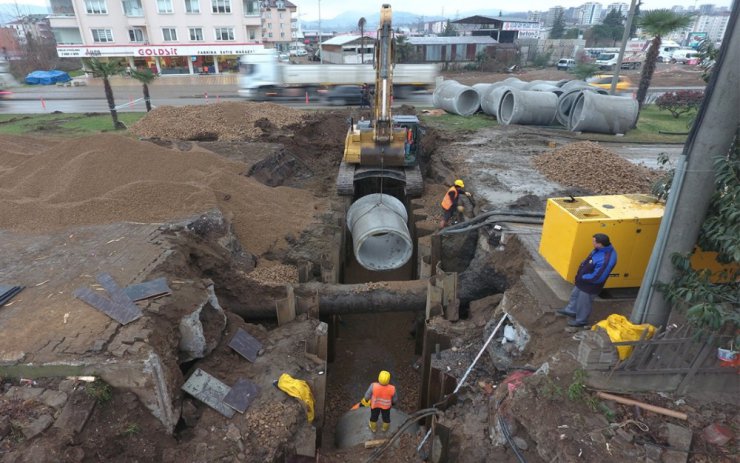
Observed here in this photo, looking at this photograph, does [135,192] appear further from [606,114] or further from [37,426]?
[606,114]

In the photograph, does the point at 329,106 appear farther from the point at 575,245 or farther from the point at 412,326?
the point at 575,245

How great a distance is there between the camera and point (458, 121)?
2420cm

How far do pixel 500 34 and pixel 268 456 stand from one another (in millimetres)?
61739

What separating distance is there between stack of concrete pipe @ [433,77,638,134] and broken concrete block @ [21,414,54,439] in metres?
21.9

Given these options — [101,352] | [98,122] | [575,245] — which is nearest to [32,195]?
[101,352]

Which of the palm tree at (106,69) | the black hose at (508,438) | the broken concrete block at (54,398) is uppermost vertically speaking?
the palm tree at (106,69)

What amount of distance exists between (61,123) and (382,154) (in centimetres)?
1912

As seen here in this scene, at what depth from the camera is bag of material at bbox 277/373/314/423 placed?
7.02m

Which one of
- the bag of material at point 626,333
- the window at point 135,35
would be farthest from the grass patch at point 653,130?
the window at point 135,35

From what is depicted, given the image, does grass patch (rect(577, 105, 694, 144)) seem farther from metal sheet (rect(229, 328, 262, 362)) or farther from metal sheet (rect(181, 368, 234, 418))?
metal sheet (rect(181, 368, 234, 418))

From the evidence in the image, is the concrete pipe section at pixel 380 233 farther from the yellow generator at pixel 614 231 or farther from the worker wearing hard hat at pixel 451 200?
the yellow generator at pixel 614 231

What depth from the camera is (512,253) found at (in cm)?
953

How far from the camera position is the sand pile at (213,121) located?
20406 millimetres

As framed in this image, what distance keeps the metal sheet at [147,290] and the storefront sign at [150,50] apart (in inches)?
1668
